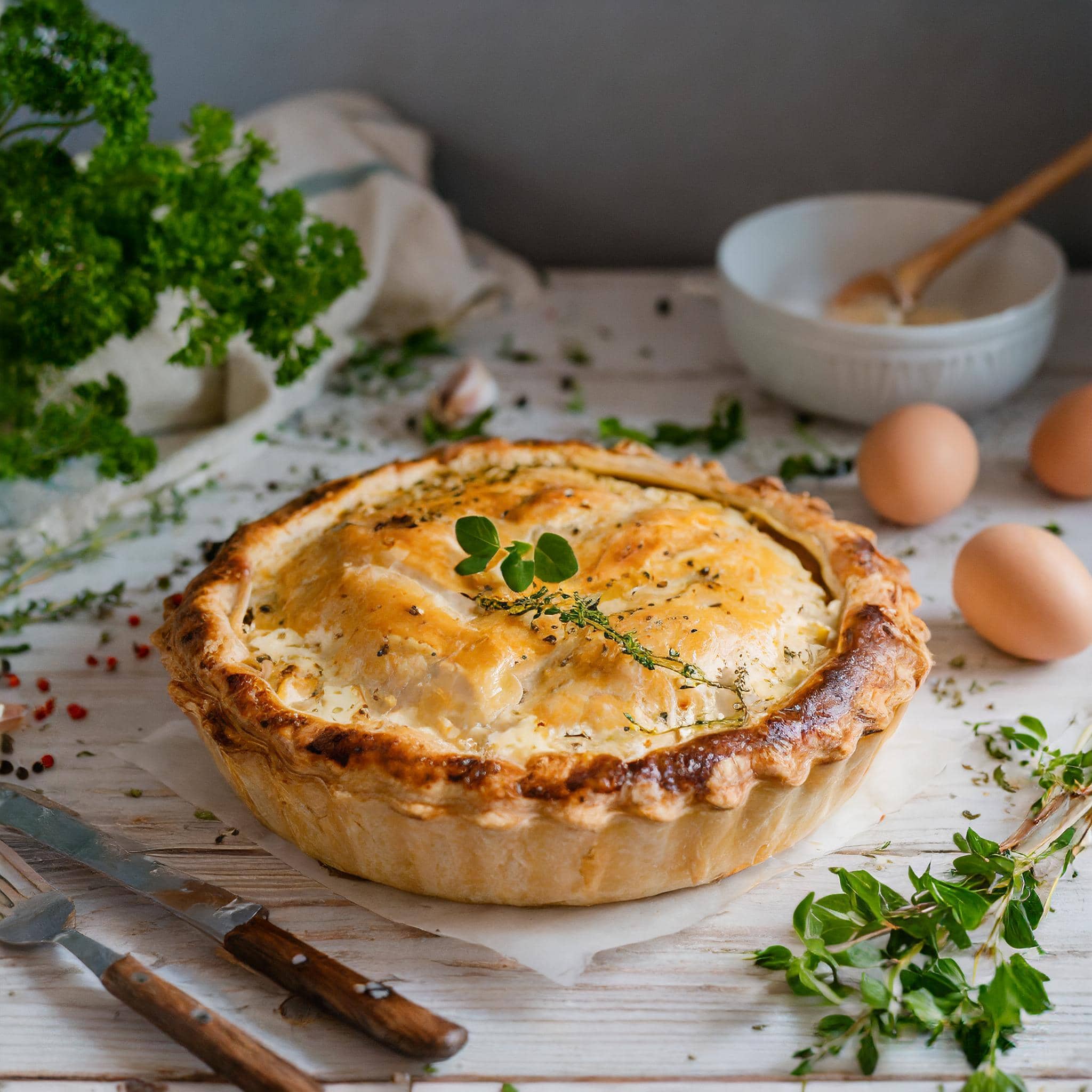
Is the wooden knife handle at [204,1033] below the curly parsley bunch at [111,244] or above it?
below

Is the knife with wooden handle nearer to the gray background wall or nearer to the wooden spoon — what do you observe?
the wooden spoon

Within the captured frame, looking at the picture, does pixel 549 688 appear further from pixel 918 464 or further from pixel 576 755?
pixel 918 464

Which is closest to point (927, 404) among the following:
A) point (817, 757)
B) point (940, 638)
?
point (940, 638)

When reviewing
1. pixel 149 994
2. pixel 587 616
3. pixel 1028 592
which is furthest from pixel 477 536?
pixel 1028 592

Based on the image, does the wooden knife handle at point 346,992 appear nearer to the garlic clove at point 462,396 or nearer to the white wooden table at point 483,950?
the white wooden table at point 483,950

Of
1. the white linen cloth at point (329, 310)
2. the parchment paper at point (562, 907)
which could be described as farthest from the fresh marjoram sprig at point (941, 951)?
the white linen cloth at point (329, 310)

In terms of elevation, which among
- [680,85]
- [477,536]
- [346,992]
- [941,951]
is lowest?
[941,951]
